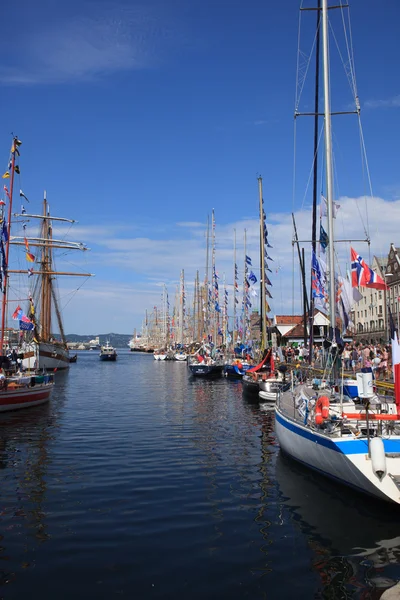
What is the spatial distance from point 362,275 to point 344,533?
29.1ft

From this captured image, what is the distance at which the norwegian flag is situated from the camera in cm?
1647

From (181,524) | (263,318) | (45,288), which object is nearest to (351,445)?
(181,524)

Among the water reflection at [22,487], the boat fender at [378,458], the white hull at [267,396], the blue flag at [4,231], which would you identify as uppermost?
the blue flag at [4,231]

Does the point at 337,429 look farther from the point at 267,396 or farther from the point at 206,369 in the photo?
the point at 206,369

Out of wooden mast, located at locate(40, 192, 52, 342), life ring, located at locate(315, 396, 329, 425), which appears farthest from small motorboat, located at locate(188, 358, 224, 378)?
life ring, located at locate(315, 396, 329, 425)

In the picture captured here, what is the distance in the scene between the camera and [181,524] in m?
10.5

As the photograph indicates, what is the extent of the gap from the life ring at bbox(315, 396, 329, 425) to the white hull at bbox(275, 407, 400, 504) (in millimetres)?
330

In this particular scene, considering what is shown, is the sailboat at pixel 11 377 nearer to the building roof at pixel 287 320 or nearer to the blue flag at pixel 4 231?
the blue flag at pixel 4 231

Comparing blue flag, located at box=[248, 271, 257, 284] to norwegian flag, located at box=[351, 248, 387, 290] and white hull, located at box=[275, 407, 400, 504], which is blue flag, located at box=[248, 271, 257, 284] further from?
white hull, located at box=[275, 407, 400, 504]

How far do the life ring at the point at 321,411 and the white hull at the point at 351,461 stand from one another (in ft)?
1.08

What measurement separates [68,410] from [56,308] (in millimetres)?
52322

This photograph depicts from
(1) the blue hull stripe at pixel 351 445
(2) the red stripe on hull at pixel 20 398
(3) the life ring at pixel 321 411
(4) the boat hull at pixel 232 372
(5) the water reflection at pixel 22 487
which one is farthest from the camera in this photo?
(4) the boat hull at pixel 232 372

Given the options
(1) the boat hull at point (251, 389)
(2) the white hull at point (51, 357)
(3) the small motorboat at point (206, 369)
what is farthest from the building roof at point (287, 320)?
(1) the boat hull at point (251, 389)

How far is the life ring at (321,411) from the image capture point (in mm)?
12961
